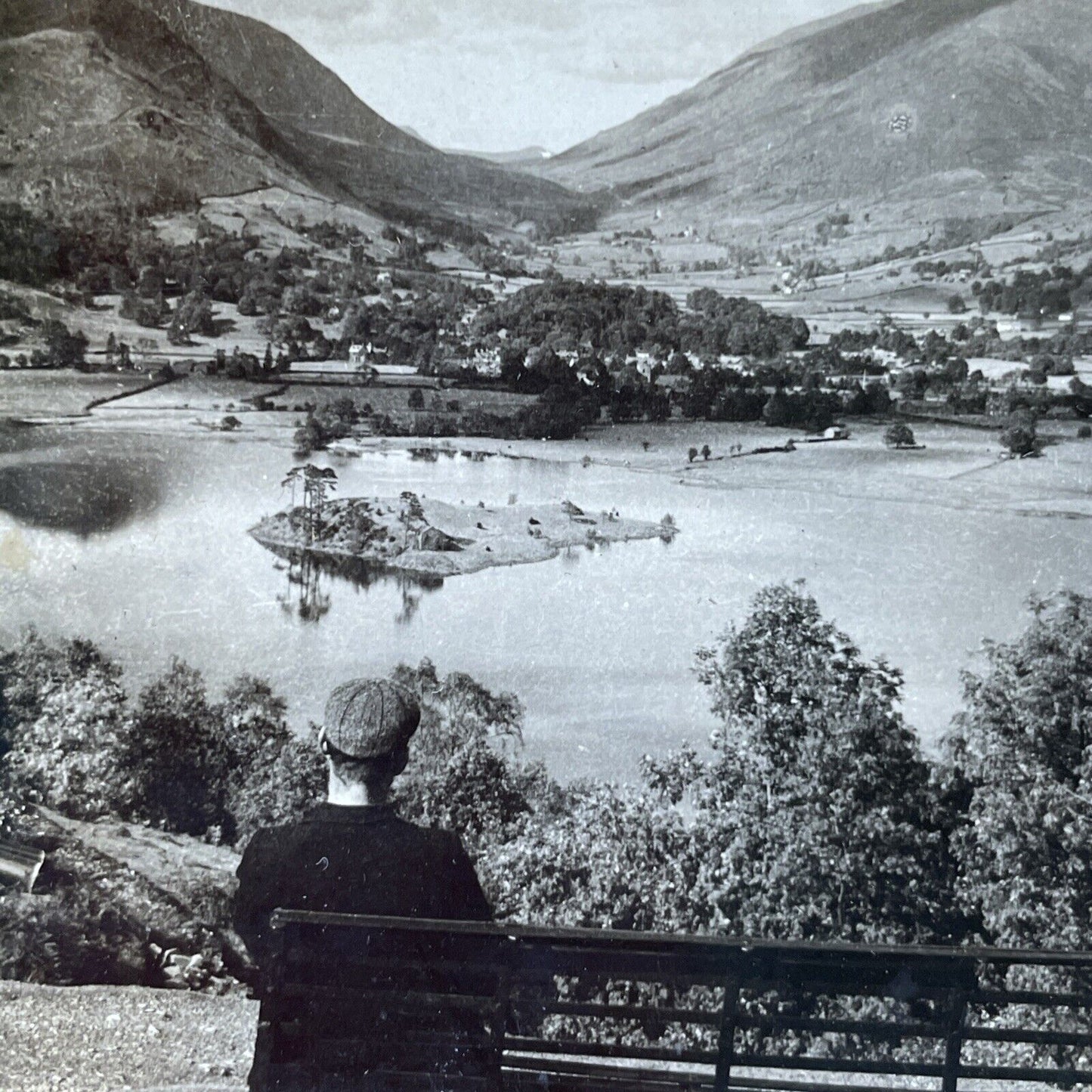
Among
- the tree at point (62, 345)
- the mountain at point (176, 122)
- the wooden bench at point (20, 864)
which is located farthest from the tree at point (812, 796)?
the tree at point (62, 345)

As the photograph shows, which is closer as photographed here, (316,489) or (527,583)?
(527,583)

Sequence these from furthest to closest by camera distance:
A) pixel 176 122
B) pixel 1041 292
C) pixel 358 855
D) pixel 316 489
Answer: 1. pixel 176 122
2. pixel 316 489
3. pixel 1041 292
4. pixel 358 855

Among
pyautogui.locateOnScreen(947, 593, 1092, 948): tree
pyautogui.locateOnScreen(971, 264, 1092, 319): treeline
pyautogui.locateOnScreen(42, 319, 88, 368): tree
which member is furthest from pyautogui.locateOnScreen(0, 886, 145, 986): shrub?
pyautogui.locateOnScreen(971, 264, 1092, 319): treeline

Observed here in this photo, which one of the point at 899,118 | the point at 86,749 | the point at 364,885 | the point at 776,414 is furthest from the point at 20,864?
the point at 899,118

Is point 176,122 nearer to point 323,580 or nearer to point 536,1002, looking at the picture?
point 323,580

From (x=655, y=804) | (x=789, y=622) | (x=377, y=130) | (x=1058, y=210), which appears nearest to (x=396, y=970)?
(x=655, y=804)

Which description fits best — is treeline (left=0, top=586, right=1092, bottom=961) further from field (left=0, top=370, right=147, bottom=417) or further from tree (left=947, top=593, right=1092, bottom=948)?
field (left=0, top=370, right=147, bottom=417)
